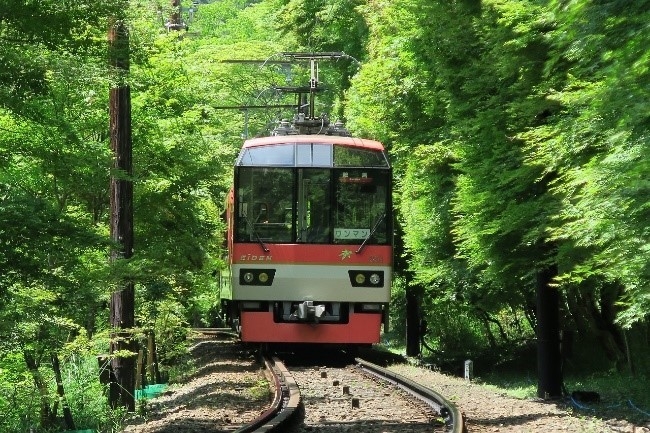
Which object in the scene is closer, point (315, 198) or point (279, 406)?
point (279, 406)

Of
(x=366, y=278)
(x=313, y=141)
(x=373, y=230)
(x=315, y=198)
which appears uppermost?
(x=313, y=141)

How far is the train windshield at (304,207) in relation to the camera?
687 inches

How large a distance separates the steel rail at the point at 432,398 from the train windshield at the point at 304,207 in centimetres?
237

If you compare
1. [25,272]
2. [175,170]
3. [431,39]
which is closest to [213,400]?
[25,272]

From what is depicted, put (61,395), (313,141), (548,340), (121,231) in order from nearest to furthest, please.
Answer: (61,395), (548,340), (121,231), (313,141)

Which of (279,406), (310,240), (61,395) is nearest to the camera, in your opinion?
(279,406)

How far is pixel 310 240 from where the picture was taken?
17.4 m

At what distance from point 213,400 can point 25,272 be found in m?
3.96

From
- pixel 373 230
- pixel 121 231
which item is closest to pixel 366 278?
pixel 373 230

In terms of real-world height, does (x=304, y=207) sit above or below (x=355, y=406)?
above

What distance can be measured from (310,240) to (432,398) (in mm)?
6262

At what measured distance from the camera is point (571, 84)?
1170cm

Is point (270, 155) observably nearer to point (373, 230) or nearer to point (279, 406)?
point (373, 230)

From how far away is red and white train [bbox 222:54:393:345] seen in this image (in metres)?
17.4
